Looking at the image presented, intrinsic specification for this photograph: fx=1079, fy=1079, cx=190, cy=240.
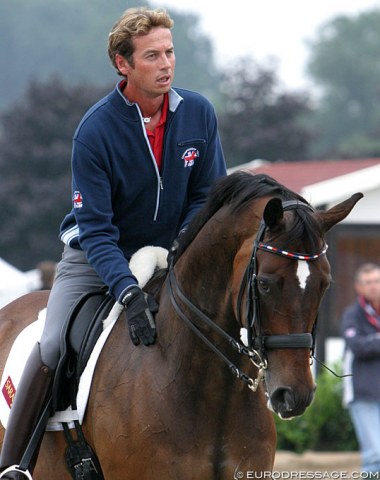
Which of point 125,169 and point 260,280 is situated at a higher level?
point 125,169

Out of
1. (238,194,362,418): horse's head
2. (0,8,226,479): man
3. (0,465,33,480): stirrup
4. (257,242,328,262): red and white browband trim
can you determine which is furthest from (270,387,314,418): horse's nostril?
(0,465,33,480): stirrup

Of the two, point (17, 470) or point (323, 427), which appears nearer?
point (17, 470)

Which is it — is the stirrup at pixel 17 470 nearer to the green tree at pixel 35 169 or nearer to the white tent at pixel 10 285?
the white tent at pixel 10 285

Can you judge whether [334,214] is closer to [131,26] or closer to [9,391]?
[131,26]

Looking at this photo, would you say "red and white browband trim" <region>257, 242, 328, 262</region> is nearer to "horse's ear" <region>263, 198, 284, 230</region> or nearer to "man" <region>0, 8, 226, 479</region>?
"horse's ear" <region>263, 198, 284, 230</region>

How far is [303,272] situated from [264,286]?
0.18m

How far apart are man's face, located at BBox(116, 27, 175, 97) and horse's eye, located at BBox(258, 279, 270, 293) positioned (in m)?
1.44

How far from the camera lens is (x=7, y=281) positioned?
47.9ft

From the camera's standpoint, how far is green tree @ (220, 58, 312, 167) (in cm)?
3922

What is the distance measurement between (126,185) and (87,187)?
0.71 feet

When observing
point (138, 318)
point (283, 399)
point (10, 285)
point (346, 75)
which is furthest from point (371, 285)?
point (346, 75)

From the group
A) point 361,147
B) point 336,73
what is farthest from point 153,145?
point 336,73

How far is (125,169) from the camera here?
Result: 565cm

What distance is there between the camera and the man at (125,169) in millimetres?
5570
